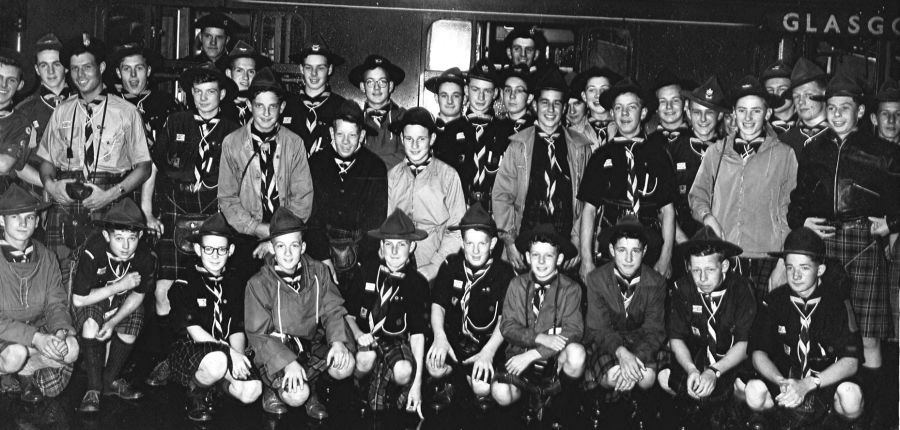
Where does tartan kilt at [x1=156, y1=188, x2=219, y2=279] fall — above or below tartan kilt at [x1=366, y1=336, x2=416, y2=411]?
above

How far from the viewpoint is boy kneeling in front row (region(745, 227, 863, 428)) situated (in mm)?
4398

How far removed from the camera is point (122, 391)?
451 centimetres

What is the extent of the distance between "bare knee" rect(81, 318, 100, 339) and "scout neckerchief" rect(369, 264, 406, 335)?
1338 mm

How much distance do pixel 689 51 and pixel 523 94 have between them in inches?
48.4

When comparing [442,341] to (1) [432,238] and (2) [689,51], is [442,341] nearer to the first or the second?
(1) [432,238]

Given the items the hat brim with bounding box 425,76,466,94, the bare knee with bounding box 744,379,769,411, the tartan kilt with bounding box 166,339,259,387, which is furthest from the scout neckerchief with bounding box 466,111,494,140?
the bare knee with bounding box 744,379,769,411

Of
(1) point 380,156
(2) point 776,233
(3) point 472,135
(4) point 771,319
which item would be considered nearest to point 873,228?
(2) point 776,233

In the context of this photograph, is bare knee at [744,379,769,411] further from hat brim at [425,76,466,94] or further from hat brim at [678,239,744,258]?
hat brim at [425,76,466,94]

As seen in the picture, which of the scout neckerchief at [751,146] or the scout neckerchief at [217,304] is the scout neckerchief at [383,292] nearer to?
the scout neckerchief at [217,304]

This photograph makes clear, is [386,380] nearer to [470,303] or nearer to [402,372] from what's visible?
[402,372]

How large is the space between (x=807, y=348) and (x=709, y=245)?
661 mm

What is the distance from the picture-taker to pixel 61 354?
444cm

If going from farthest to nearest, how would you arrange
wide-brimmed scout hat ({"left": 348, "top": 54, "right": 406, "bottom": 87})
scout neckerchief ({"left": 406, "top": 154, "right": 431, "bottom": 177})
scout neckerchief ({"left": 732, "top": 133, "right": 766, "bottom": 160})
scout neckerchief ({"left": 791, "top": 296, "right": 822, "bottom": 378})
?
wide-brimmed scout hat ({"left": 348, "top": 54, "right": 406, "bottom": 87}) < scout neckerchief ({"left": 406, "top": 154, "right": 431, "bottom": 177}) < scout neckerchief ({"left": 732, "top": 133, "right": 766, "bottom": 160}) < scout neckerchief ({"left": 791, "top": 296, "right": 822, "bottom": 378})

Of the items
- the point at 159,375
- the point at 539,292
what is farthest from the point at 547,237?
the point at 159,375
